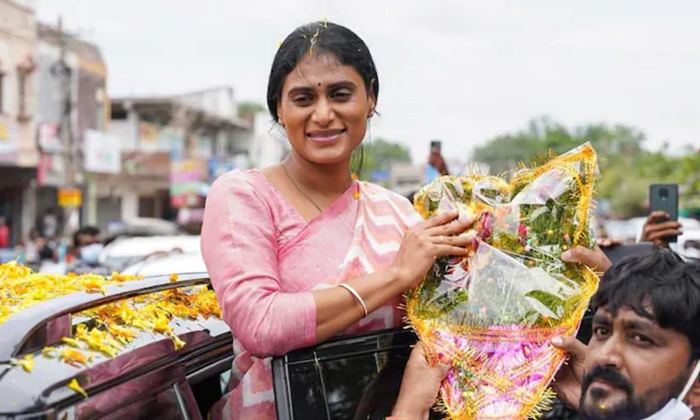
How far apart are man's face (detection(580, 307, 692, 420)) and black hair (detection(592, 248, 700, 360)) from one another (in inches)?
0.9

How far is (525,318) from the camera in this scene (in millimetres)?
1951

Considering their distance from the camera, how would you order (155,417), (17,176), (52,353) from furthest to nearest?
1. (17,176)
2. (155,417)
3. (52,353)

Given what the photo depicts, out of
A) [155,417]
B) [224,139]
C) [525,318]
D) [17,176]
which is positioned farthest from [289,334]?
[224,139]

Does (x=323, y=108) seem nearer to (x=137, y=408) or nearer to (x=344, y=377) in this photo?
(x=344, y=377)

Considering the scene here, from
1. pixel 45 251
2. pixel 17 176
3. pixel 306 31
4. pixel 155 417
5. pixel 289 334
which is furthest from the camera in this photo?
pixel 17 176

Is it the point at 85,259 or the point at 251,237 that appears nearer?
the point at 251,237

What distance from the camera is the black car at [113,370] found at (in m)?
1.61

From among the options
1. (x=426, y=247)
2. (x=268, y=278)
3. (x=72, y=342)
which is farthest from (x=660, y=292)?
(x=72, y=342)

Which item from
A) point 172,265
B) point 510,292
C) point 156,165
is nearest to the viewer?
point 510,292

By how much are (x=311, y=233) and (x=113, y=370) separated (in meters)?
0.60

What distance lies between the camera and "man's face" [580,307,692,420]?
6.23 ft

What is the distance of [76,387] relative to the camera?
5.50 ft

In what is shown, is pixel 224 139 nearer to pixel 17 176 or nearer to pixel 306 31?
pixel 17 176

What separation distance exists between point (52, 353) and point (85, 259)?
9.17 meters
